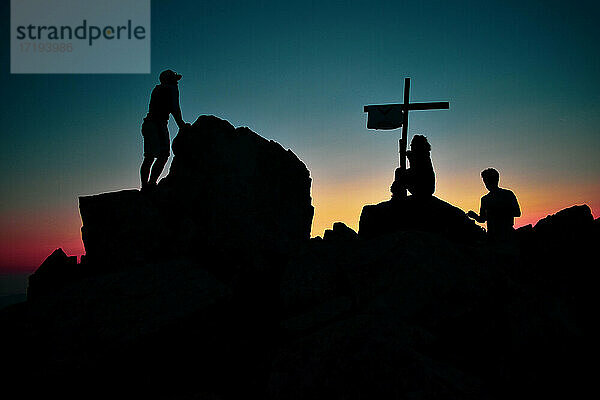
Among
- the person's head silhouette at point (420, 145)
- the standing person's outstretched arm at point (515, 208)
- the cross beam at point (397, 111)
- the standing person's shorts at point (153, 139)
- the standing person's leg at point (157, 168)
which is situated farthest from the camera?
the cross beam at point (397, 111)

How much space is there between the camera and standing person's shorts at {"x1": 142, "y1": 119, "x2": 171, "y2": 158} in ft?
27.8

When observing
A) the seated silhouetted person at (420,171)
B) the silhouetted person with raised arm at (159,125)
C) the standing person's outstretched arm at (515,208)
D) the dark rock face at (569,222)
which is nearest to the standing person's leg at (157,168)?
the silhouetted person with raised arm at (159,125)

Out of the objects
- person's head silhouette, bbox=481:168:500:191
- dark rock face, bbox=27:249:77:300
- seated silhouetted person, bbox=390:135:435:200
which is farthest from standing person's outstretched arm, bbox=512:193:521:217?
dark rock face, bbox=27:249:77:300

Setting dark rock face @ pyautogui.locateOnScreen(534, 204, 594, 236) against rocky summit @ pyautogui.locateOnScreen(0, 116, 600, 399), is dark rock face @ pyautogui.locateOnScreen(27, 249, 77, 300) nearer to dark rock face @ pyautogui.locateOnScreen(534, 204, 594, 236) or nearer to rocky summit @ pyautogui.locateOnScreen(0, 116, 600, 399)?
rocky summit @ pyautogui.locateOnScreen(0, 116, 600, 399)

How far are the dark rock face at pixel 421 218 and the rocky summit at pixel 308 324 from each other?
0.18 feet

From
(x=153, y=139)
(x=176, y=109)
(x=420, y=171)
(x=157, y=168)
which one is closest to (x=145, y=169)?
(x=157, y=168)

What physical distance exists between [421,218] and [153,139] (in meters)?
5.77

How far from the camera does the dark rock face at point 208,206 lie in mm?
6863

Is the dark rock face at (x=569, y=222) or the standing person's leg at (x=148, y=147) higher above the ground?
the standing person's leg at (x=148, y=147)

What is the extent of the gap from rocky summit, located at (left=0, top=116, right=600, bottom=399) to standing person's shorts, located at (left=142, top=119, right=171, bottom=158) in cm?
187

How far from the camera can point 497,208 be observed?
717cm

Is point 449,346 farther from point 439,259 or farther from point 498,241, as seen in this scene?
point 498,241

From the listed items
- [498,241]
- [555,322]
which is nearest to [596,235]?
[498,241]

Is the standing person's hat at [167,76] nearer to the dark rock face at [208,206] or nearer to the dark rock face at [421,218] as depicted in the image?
the dark rock face at [208,206]
